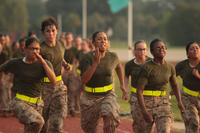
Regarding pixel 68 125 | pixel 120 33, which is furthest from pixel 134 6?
pixel 68 125

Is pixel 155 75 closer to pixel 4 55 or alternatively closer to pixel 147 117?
pixel 147 117

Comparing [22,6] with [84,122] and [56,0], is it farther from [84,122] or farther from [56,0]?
[84,122]

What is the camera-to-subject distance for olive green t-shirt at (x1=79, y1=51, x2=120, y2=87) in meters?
7.39

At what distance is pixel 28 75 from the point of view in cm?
678

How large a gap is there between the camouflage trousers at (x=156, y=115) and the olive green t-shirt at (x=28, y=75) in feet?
5.35

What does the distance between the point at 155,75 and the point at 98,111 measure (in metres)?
1.19

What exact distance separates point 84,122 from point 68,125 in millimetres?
3694

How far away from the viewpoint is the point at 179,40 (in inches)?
3083

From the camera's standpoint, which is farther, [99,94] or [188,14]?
[188,14]

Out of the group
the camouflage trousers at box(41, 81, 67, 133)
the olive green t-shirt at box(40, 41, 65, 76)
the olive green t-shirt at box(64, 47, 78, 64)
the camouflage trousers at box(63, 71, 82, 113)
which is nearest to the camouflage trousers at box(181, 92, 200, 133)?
the camouflage trousers at box(41, 81, 67, 133)

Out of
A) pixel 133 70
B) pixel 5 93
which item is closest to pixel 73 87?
pixel 5 93

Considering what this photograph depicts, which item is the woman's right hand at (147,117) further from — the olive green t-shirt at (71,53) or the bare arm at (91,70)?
the olive green t-shirt at (71,53)

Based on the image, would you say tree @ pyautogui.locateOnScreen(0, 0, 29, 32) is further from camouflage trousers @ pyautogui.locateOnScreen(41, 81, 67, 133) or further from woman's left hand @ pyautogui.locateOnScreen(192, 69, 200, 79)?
woman's left hand @ pyautogui.locateOnScreen(192, 69, 200, 79)

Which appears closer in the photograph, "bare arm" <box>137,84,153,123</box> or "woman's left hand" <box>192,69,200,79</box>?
"bare arm" <box>137,84,153,123</box>
